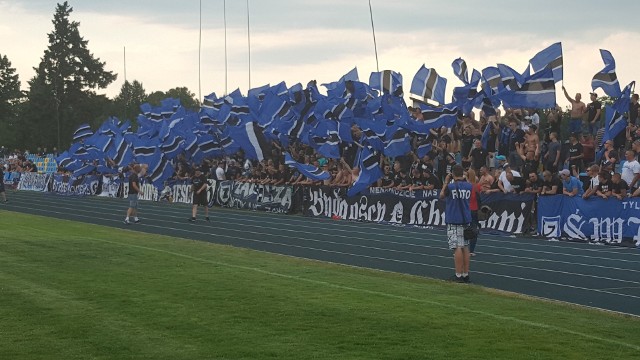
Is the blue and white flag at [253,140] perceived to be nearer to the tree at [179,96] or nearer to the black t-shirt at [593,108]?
the black t-shirt at [593,108]

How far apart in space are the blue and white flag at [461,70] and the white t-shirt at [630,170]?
A: 8.89 m

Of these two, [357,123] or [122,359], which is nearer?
[122,359]

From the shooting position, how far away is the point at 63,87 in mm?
109062

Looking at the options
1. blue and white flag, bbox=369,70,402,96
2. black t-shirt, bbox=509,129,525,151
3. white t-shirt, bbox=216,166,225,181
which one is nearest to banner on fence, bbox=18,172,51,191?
white t-shirt, bbox=216,166,225,181

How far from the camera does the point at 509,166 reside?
26547mm

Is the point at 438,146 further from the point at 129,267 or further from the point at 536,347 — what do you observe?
the point at 536,347

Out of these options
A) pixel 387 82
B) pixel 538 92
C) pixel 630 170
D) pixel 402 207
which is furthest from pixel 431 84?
pixel 630 170

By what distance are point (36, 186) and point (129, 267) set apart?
151ft

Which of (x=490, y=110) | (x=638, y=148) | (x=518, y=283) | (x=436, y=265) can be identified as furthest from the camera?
(x=490, y=110)

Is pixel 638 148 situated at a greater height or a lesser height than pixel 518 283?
greater

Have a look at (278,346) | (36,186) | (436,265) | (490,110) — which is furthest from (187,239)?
(36,186)

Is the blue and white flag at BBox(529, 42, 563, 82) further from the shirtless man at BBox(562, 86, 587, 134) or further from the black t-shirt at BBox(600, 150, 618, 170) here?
the black t-shirt at BBox(600, 150, 618, 170)

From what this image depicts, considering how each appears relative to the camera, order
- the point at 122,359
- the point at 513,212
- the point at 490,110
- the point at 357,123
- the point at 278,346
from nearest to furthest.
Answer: the point at 122,359 < the point at 278,346 < the point at 513,212 < the point at 490,110 < the point at 357,123

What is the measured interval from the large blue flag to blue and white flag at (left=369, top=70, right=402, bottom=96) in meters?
7.32
